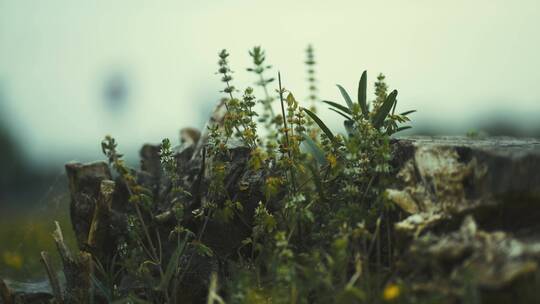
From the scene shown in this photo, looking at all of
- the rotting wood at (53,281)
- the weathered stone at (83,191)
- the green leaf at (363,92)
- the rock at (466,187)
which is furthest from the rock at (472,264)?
the weathered stone at (83,191)

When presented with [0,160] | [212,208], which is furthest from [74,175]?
[0,160]

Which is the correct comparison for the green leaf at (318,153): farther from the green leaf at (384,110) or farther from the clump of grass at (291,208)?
the green leaf at (384,110)

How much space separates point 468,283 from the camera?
261cm

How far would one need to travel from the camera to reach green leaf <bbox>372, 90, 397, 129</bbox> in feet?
13.6

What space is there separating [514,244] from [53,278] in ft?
10.9

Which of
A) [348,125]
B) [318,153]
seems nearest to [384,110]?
[348,125]

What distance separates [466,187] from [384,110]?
0.98 metres

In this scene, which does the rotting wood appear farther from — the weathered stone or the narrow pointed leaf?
the narrow pointed leaf

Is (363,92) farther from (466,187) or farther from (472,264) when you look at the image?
(472,264)

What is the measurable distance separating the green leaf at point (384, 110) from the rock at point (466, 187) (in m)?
0.33

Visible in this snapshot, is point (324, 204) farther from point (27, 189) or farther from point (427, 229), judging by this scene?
point (27, 189)

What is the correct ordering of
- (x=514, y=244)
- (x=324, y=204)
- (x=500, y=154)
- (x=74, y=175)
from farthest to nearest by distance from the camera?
(x=74, y=175) → (x=324, y=204) → (x=500, y=154) → (x=514, y=244)

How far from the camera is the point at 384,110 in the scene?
13.6ft

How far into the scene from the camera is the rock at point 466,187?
9.75 feet
